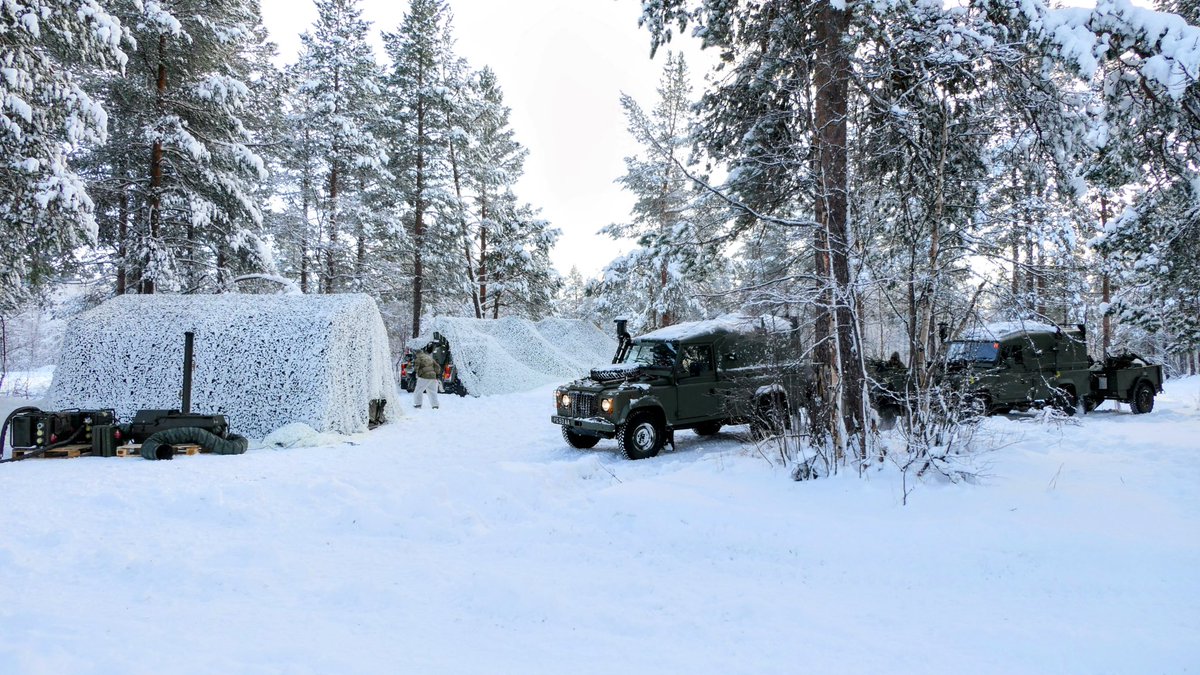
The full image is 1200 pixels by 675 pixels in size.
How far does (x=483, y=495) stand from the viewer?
6.59m

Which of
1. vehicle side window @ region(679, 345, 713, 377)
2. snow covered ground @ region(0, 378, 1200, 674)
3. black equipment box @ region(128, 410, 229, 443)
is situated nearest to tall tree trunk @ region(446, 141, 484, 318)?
black equipment box @ region(128, 410, 229, 443)

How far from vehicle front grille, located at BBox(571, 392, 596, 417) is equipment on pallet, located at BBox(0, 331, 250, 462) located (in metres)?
5.33

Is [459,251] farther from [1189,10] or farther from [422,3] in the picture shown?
[1189,10]

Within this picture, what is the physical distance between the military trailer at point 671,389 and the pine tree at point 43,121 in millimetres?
8603

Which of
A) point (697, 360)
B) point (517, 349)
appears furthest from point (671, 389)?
point (517, 349)

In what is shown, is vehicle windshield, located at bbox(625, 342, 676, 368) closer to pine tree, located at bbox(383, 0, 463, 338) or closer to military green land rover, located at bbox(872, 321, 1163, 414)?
military green land rover, located at bbox(872, 321, 1163, 414)

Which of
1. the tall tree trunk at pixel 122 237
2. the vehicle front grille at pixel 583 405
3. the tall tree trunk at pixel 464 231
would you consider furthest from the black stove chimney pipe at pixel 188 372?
the tall tree trunk at pixel 464 231

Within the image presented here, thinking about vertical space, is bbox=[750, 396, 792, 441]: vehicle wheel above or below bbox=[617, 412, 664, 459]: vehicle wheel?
above

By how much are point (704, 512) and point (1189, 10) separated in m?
11.0

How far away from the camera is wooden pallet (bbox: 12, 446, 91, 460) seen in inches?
363

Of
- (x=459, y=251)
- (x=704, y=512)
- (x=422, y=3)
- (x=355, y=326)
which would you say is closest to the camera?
(x=704, y=512)

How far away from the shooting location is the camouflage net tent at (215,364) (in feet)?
35.6

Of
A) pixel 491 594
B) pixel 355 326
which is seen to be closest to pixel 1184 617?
pixel 491 594

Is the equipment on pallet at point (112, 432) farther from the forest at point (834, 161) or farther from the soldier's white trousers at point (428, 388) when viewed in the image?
the soldier's white trousers at point (428, 388)
